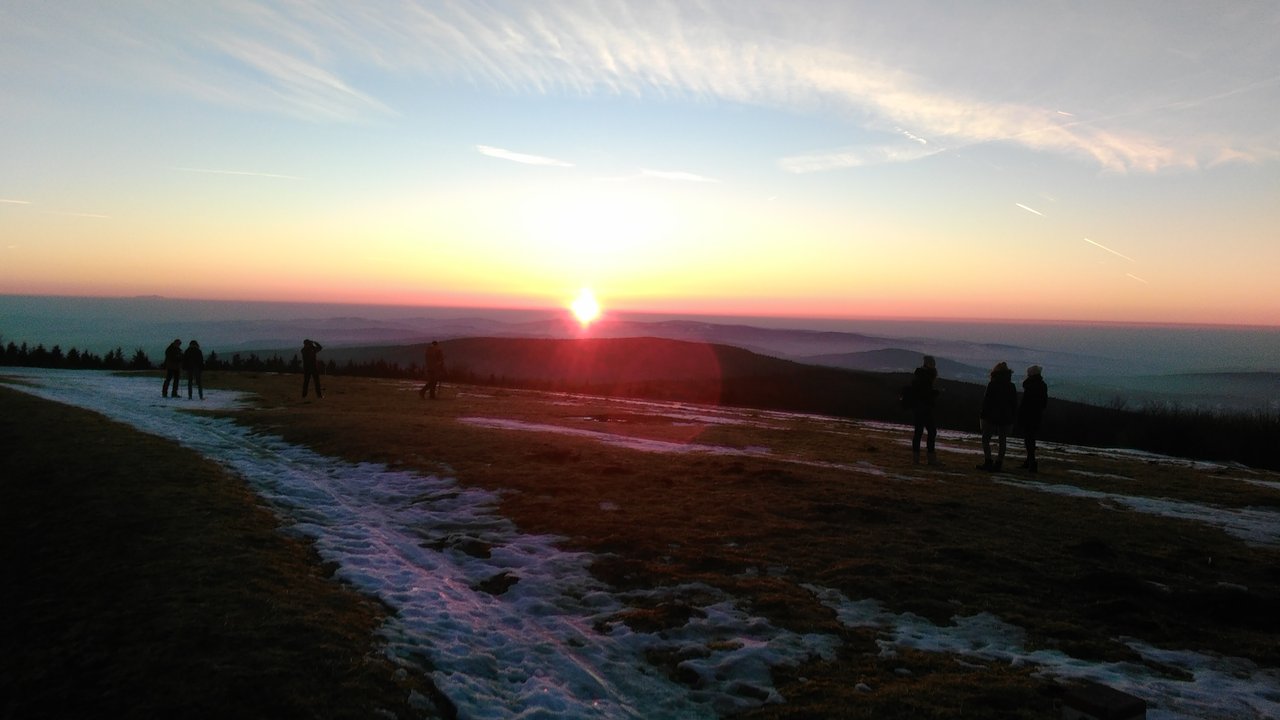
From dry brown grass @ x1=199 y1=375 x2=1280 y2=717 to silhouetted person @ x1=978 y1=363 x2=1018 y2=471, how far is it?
1.07 meters

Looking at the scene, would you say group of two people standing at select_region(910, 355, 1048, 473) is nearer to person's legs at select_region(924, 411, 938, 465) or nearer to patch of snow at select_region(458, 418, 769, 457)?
person's legs at select_region(924, 411, 938, 465)

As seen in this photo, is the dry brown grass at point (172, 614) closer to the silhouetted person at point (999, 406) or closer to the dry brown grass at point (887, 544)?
the dry brown grass at point (887, 544)

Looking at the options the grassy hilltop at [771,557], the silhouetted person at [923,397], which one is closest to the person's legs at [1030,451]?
the grassy hilltop at [771,557]

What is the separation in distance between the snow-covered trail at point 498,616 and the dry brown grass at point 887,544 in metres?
0.40

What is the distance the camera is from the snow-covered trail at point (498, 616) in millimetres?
6129

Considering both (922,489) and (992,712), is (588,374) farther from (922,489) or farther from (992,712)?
(992,712)

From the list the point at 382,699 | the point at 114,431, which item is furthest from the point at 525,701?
the point at 114,431

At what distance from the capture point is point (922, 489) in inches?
576

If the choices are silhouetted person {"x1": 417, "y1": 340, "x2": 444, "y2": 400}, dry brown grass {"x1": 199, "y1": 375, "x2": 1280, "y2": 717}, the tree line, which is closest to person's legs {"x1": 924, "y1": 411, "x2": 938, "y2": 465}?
dry brown grass {"x1": 199, "y1": 375, "x2": 1280, "y2": 717}

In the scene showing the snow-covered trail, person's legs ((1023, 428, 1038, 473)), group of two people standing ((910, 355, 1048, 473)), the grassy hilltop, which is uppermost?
group of two people standing ((910, 355, 1048, 473))

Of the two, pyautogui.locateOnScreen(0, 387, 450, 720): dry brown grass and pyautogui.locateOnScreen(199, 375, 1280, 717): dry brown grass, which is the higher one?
pyautogui.locateOnScreen(199, 375, 1280, 717): dry brown grass

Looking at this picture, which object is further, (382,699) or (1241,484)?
(1241,484)

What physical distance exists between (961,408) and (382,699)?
49.8 m

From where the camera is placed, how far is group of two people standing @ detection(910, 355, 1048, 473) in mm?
18531
